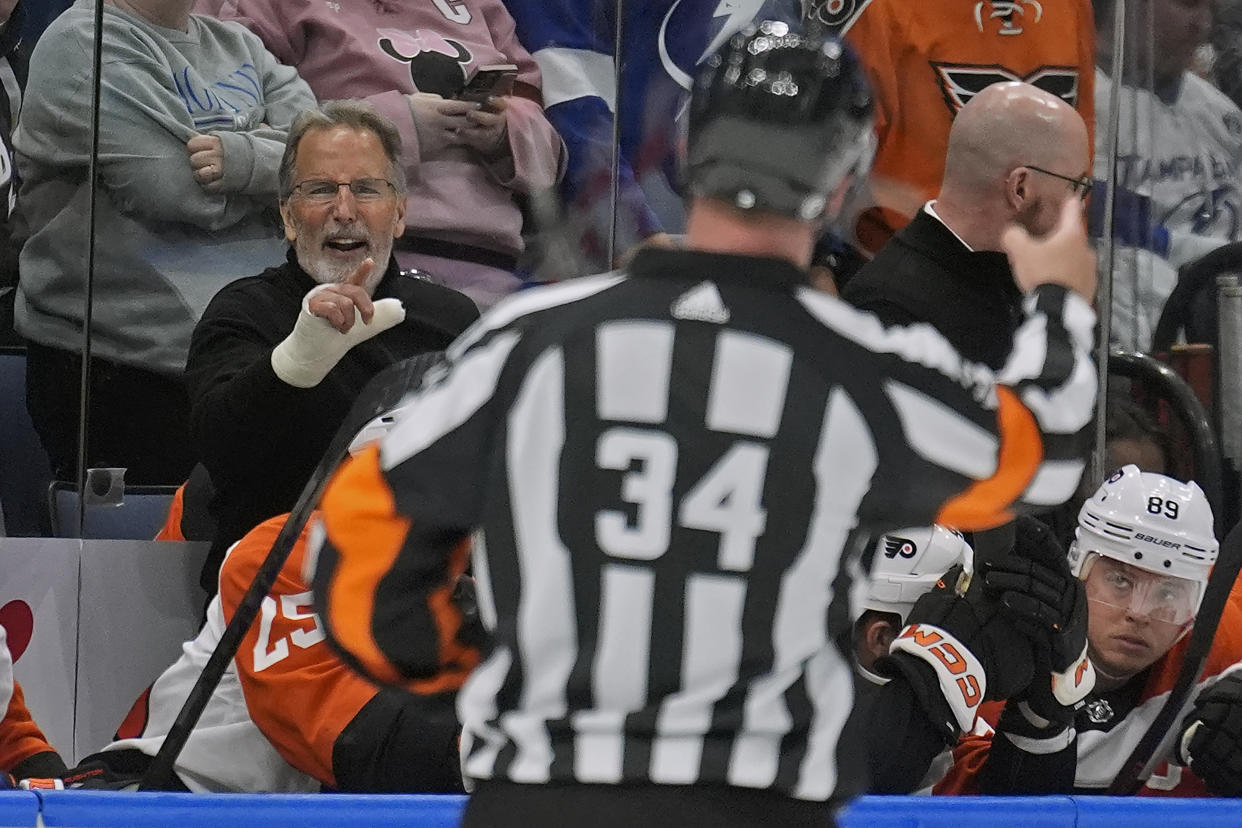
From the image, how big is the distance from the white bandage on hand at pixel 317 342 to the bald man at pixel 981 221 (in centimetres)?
77

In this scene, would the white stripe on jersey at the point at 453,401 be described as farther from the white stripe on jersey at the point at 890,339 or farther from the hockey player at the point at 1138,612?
the hockey player at the point at 1138,612

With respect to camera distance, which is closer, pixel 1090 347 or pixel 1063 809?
pixel 1090 347

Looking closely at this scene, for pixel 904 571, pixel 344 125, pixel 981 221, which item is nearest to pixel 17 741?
pixel 344 125

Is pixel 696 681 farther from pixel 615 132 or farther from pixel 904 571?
pixel 615 132

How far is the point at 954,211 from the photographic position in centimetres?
320

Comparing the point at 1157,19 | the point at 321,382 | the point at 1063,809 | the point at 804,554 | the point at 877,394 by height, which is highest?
the point at 1157,19

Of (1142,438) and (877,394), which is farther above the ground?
(877,394)

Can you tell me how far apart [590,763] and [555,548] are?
168 millimetres

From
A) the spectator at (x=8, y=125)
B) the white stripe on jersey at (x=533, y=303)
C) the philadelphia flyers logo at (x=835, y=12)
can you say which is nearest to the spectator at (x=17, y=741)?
the spectator at (x=8, y=125)

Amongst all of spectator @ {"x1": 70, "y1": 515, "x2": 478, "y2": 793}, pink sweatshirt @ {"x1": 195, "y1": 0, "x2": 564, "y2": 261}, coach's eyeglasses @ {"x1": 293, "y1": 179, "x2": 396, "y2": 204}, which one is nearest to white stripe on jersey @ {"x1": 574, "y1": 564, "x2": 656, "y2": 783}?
spectator @ {"x1": 70, "y1": 515, "x2": 478, "y2": 793}

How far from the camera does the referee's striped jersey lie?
148 centimetres

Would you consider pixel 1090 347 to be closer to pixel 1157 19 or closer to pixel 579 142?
pixel 579 142

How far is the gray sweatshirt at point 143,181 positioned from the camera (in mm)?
3389

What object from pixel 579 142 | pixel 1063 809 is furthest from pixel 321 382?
pixel 1063 809
